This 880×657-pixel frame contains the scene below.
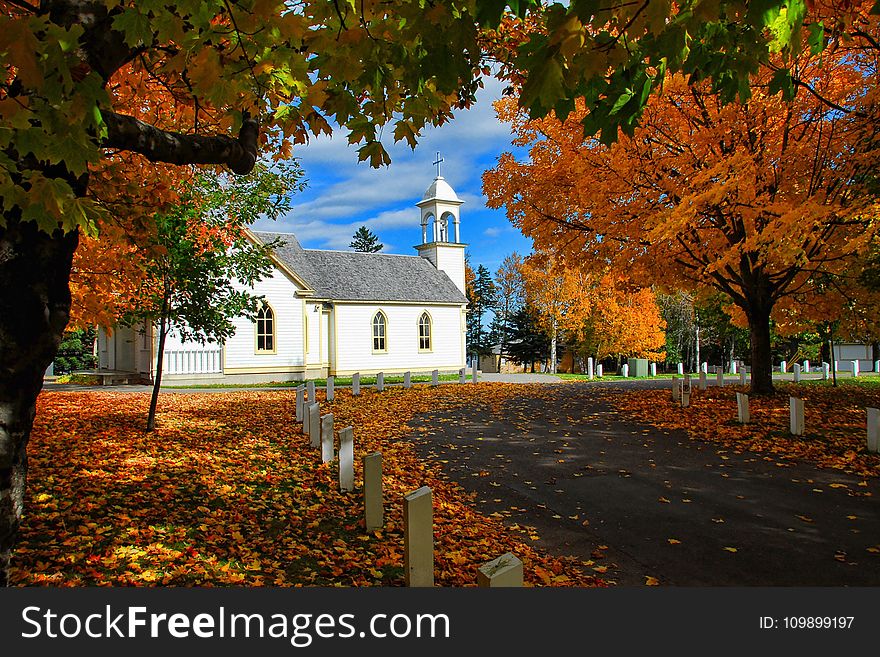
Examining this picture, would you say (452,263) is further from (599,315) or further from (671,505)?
(671,505)

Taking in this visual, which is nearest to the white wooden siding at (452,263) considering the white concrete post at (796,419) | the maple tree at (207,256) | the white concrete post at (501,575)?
the maple tree at (207,256)

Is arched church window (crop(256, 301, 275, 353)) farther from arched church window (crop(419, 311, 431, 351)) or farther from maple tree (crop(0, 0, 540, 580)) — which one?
maple tree (crop(0, 0, 540, 580))

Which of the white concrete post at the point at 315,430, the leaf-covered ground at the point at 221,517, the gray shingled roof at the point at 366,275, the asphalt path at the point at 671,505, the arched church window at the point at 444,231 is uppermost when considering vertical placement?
the arched church window at the point at 444,231

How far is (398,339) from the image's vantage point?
33.8 meters

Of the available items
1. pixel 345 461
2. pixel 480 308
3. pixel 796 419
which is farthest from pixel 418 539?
pixel 480 308

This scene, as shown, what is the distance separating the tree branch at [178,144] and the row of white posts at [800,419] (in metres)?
10.6

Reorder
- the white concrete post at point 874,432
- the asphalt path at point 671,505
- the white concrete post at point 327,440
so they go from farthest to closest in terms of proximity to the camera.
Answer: the white concrete post at point 874,432 → the white concrete post at point 327,440 → the asphalt path at point 671,505

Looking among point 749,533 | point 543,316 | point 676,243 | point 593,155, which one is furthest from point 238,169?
point 543,316

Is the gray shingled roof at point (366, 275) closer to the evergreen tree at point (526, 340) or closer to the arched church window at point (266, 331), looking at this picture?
the arched church window at point (266, 331)

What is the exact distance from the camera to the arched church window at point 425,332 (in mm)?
35000

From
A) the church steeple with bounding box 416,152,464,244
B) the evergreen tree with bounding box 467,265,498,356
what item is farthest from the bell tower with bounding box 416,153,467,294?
the evergreen tree with bounding box 467,265,498,356

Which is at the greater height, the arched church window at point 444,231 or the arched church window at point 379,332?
the arched church window at point 444,231

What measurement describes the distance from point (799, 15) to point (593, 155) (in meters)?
10.5

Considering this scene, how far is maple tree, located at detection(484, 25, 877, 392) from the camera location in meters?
11.0
